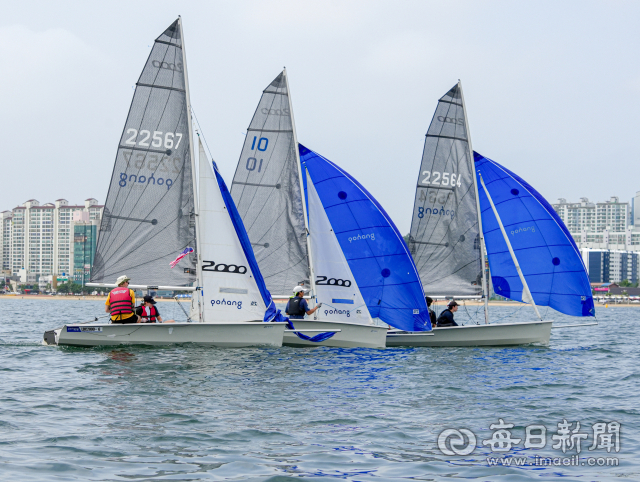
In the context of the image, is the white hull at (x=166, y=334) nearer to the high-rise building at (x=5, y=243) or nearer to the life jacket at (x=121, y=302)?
the life jacket at (x=121, y=302)

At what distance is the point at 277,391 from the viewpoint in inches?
462

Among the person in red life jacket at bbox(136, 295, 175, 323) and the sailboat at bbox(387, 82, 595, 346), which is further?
the sailboat at bbox(387, 82, 595, 346)

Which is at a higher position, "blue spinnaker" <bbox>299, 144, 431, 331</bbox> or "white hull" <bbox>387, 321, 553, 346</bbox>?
"blue spinnaker" <bbox>299, 144, 431, 331</bbox>

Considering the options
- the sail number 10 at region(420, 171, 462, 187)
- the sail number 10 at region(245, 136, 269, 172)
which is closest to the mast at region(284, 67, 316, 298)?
the sail number 10 at region(245, 136, 269, 172)

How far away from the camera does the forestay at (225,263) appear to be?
16719mm

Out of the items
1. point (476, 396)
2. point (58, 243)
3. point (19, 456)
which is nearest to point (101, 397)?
point (19, 456)

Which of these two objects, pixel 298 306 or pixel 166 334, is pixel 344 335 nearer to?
pixel 298 306

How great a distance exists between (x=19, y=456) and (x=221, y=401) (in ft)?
11.3

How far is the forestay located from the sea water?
120 cm

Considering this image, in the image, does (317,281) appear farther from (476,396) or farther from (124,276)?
(476,396)

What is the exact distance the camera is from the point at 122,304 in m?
15.7

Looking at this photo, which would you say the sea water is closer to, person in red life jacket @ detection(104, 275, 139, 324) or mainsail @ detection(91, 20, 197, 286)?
person in red life jacket @ detection(104, 275, 139, 324)

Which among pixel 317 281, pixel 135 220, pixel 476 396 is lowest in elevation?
pixel 476 396

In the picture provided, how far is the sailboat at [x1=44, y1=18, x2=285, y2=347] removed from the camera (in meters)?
16.7
